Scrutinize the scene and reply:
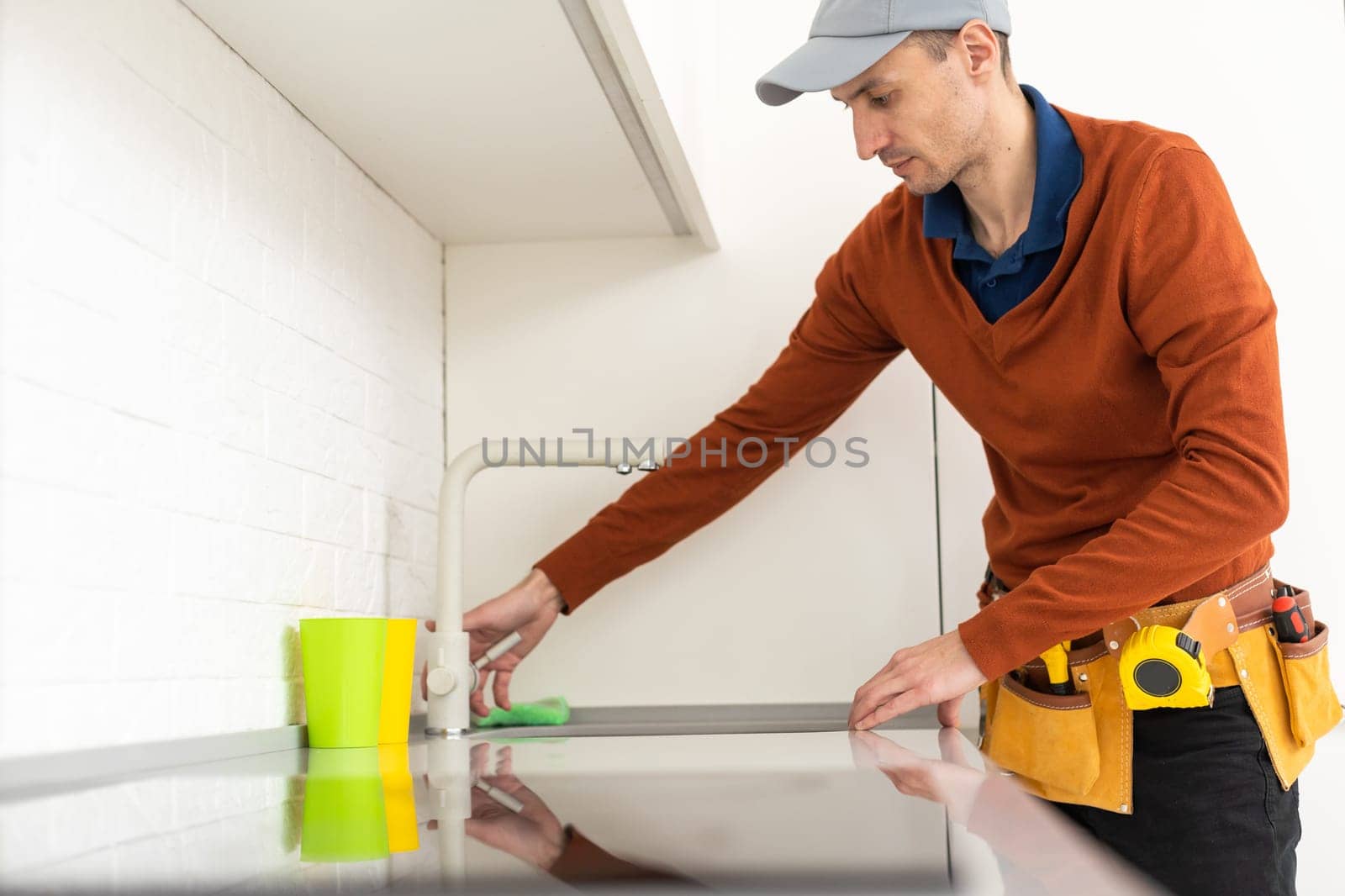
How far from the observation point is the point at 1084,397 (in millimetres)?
1342

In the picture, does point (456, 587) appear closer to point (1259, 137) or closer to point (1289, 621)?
point (1289, 621)

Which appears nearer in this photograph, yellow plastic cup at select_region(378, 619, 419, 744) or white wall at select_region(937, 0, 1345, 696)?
yellow plastic cup at select_region(378, 619, 419, 744)

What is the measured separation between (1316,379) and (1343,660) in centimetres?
40

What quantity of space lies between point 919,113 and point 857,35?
4.5 inches

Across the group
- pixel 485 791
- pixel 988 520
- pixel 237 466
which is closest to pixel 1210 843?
pixel 988 520

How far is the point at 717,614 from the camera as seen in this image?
186 centimetres

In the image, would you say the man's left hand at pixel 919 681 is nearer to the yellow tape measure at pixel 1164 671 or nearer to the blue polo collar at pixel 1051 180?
the yellow tape measure at pixel 1164 671

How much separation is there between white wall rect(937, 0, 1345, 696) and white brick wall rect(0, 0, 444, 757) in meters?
0.90

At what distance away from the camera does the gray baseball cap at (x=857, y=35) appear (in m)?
1.32

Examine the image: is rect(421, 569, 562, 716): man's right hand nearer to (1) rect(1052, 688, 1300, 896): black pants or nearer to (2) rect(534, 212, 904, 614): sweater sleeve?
(2) rect(534, 212, 904, 614): sweater sleeve

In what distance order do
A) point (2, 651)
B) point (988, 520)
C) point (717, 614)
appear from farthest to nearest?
point (717, 614)
point (988, 520)
point (2, 651)

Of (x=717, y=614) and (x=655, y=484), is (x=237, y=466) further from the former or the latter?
(x=717, y=614)

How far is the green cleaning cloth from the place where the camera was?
5.56 feet

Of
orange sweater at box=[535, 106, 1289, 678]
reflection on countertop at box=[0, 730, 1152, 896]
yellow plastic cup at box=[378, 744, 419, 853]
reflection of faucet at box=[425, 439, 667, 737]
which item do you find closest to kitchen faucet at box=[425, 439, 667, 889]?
reflection of faucet at box=[425, 439, 667, 737]
